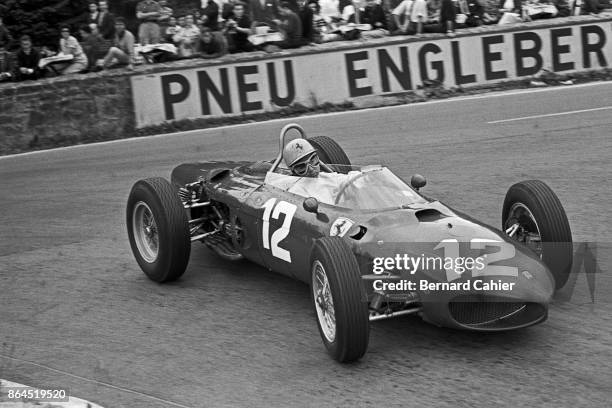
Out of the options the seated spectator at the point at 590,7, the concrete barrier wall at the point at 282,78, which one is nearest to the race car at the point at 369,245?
the concrete barrier wall at the point at 282,78

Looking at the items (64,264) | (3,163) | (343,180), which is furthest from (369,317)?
(3,163)

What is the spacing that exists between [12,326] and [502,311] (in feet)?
12.2

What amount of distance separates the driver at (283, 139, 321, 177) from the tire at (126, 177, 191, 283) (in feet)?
3.21

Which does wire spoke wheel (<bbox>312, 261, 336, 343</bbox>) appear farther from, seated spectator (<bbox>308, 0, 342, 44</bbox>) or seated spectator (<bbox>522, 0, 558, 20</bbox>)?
seated spectator (<bbox>522, 0, 558, 20</bbox>)

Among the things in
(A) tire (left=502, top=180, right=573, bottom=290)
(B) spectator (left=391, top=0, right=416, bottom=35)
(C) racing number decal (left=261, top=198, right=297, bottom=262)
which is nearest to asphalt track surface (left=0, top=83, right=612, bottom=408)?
(A) tire (left=502, top=180, right=573, bottom=290)

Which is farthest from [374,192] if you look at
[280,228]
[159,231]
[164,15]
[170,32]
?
[164,15]

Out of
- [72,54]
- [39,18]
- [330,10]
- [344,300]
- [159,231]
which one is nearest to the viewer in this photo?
[344,300]

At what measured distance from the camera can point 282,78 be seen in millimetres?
16938

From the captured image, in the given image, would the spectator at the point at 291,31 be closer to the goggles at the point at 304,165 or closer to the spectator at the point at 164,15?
the spectator at the point at 164,15

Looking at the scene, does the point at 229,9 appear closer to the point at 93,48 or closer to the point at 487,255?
the point at 93,48

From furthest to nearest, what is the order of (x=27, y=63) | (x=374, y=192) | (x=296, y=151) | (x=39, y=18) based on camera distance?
(x=39, y=18) → (x=27, y=63) → (x=296, y=151) → (x=374, y=192)

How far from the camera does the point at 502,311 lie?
5.86m

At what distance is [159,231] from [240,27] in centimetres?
1035

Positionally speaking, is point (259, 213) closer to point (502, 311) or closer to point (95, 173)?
point (502, 311)
